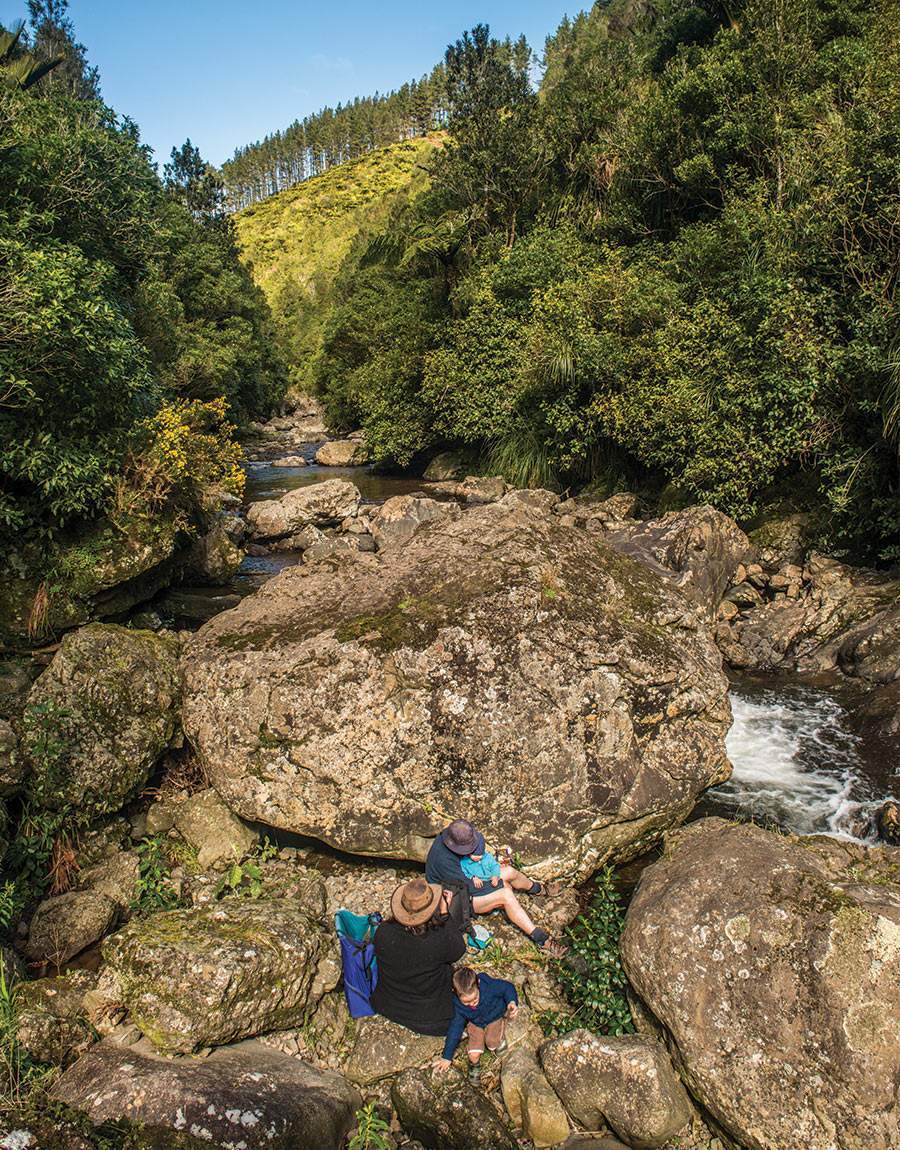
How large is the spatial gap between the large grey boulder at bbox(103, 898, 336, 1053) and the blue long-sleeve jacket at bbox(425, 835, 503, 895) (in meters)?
1.18

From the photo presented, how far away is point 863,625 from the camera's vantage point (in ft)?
43.2

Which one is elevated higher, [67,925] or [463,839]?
[463,839]

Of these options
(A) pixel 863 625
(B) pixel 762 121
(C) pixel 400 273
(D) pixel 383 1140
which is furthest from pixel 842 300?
(C) pixel 400 273

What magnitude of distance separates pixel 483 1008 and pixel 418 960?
0.69 m

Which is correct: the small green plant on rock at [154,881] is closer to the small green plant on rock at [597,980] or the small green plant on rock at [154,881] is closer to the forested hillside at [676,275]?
the small green plant on rock at [597,980]

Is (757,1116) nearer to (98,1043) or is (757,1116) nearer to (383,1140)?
(383,1140)

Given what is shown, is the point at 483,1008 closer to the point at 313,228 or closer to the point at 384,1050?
the point at 384,1050

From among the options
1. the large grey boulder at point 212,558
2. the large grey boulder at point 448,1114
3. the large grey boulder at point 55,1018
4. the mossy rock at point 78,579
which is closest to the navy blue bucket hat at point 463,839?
the large grey boulder at point 448,1114

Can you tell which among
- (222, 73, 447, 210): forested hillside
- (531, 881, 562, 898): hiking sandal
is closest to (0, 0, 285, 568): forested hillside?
(531, 881, 562, 898): hiking sandal

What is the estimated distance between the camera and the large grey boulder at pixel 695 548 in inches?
595

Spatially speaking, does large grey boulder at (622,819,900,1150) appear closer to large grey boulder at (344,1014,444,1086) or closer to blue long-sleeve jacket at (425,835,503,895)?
blue long-sleeve jacket at (425,835,503,895)

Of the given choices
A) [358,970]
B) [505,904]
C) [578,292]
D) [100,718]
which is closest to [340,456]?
[578,292]

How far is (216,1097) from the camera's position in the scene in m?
4.44

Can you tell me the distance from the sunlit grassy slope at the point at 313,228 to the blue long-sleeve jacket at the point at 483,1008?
77.0 m
